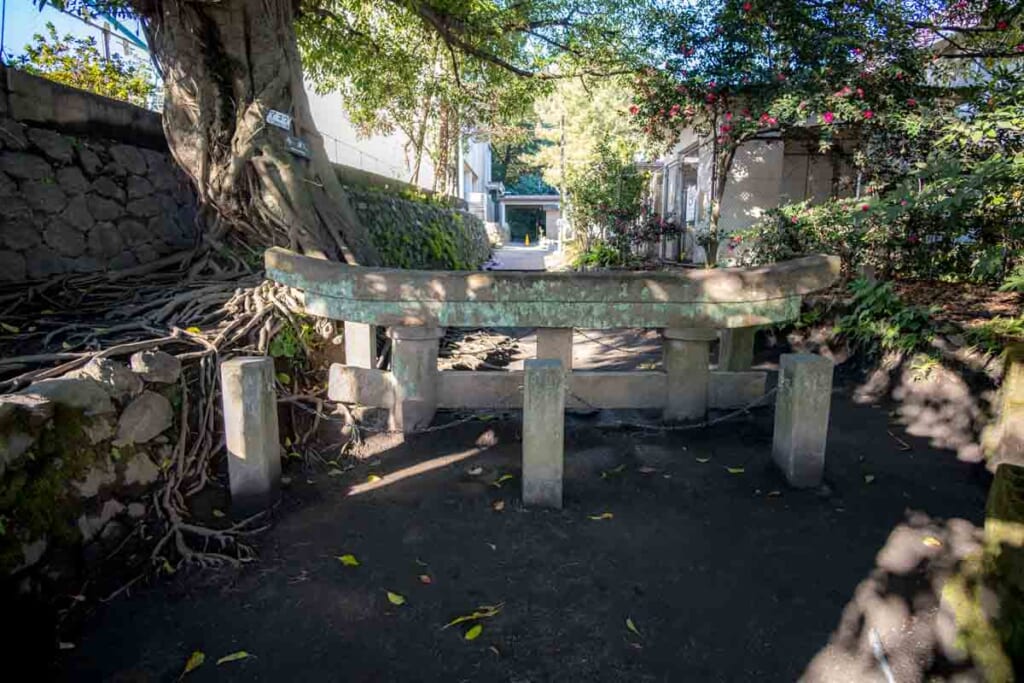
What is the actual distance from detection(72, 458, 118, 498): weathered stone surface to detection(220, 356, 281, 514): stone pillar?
0.59 meters

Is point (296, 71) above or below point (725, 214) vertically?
above

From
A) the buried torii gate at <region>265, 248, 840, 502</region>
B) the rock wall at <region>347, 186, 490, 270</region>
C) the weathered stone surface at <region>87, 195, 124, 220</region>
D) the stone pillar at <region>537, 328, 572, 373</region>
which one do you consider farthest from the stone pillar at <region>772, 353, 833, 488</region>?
the weathered stone surface at <region>87, 195, 124, 220</region>

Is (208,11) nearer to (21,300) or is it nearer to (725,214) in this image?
(21,300)

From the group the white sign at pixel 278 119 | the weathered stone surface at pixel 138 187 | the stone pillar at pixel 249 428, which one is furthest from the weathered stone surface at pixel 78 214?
the stone pillar at pixel 249 428

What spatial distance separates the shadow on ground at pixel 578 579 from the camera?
8.35 ft

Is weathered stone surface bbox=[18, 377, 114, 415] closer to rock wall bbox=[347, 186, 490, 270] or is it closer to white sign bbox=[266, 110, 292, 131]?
white sign bbox=[266, 110, 292, 131]

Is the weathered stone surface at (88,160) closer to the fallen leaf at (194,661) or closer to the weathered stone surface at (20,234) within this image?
the weathered stone surface at (20,234)

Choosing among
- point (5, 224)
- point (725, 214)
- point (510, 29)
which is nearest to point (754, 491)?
point (5, 224)

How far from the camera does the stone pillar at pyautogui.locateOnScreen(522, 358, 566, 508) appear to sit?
3.63m

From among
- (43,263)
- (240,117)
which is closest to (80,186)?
(43,263)

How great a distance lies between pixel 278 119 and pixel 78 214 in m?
1.92

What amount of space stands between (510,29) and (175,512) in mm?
7352

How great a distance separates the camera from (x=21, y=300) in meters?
4.55

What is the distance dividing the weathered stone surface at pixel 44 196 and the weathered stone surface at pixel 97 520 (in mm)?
3228
